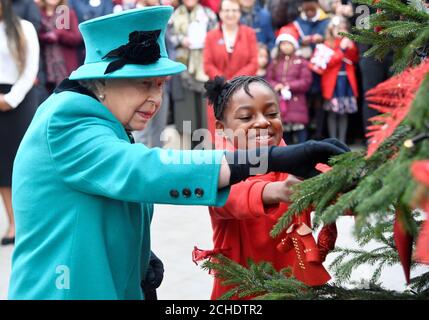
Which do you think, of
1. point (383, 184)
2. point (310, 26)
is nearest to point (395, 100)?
point (383, 184)

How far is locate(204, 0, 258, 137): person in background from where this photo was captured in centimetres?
686

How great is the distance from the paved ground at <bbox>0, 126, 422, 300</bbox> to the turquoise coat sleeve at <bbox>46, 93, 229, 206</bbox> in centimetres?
171

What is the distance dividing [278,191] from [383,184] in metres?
0.52

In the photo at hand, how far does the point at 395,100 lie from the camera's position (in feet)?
4.40

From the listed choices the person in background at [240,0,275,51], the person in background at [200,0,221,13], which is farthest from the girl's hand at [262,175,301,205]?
the person in background at [200,0,221,13]

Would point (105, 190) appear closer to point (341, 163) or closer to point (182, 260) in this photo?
point (341, 163)

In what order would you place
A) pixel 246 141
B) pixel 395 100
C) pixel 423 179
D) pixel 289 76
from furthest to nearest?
pixel 289 76 < pixel 246 141 < pixel 395 100 < pixel 423 179

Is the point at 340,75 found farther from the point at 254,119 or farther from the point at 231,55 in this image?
the point at 254,119

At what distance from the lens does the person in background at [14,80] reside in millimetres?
4543

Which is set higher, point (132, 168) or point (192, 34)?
point (132, 168)

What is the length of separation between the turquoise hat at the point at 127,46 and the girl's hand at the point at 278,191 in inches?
16.6

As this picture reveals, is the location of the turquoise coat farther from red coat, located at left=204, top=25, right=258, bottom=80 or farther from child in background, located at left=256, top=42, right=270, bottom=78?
child in background, located at left=256, top=42, right=270, bottom=78

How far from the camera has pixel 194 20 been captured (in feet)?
24.0
